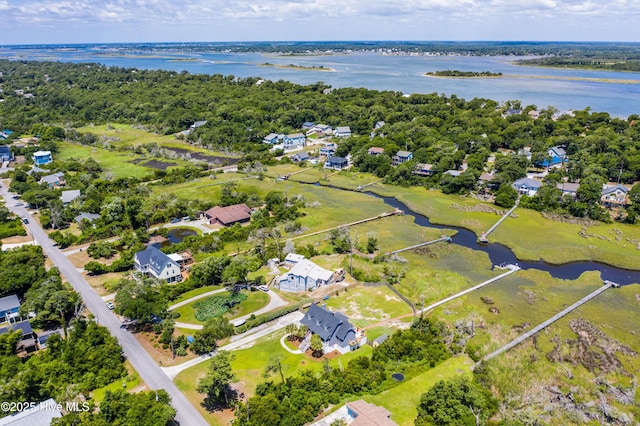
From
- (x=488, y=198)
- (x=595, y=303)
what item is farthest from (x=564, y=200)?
(x=595, y=303)

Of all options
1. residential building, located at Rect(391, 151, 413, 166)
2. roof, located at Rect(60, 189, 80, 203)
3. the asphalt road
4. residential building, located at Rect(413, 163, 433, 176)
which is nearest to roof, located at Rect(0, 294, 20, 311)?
the asphalt road

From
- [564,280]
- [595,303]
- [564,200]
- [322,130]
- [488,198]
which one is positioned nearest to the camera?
[595,303]

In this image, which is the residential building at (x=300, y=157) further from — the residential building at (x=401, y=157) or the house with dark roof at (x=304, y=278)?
the house with dark roof at (x=304, y=278)

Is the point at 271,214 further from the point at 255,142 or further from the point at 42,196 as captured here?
the point at 255,142

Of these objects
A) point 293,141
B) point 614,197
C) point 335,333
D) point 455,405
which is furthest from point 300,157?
point 455,405

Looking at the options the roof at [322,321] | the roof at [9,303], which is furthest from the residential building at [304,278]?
the roof at [9,303]

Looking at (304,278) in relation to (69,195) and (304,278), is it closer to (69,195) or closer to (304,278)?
(304,278)

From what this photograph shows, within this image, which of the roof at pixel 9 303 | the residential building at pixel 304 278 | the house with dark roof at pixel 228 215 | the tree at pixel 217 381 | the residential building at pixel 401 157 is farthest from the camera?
the residential building at pixel 401 157
